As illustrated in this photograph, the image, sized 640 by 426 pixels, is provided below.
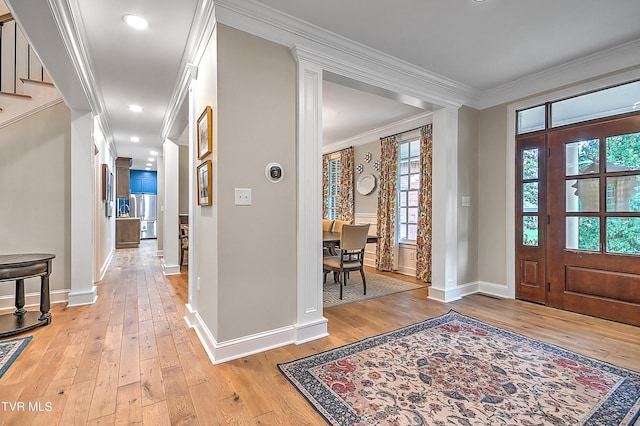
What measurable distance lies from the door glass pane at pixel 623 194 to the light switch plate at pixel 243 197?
3.64 meters

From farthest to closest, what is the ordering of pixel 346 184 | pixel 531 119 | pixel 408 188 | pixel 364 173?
1. pixel 346 184
2. pixel 364 173
3. pixel 408 188
4. pixel 531 119

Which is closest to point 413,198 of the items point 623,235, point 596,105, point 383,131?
point 383,131

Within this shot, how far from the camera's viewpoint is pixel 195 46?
9.25ft

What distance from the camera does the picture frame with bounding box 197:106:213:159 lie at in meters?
2.48

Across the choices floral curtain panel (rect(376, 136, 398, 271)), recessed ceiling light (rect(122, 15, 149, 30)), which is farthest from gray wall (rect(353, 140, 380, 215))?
recessed ceiling light (rect(122, 15, 149, 30))

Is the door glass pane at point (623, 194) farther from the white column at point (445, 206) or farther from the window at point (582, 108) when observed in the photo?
the white column at point (445, 206)

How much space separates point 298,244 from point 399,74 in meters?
2.22

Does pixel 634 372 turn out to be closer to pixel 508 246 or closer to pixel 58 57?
pixel 508 246

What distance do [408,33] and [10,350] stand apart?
4.30 m

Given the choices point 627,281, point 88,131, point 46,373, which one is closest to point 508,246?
point 627,281

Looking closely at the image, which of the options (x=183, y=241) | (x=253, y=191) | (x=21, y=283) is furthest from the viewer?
(x=183, y=241)

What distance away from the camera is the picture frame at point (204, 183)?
247 centimetres

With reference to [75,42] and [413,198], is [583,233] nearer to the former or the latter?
[413,198]

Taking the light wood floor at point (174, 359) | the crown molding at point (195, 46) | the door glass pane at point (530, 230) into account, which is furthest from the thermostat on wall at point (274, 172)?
the door glass pane at point (530, 230)
